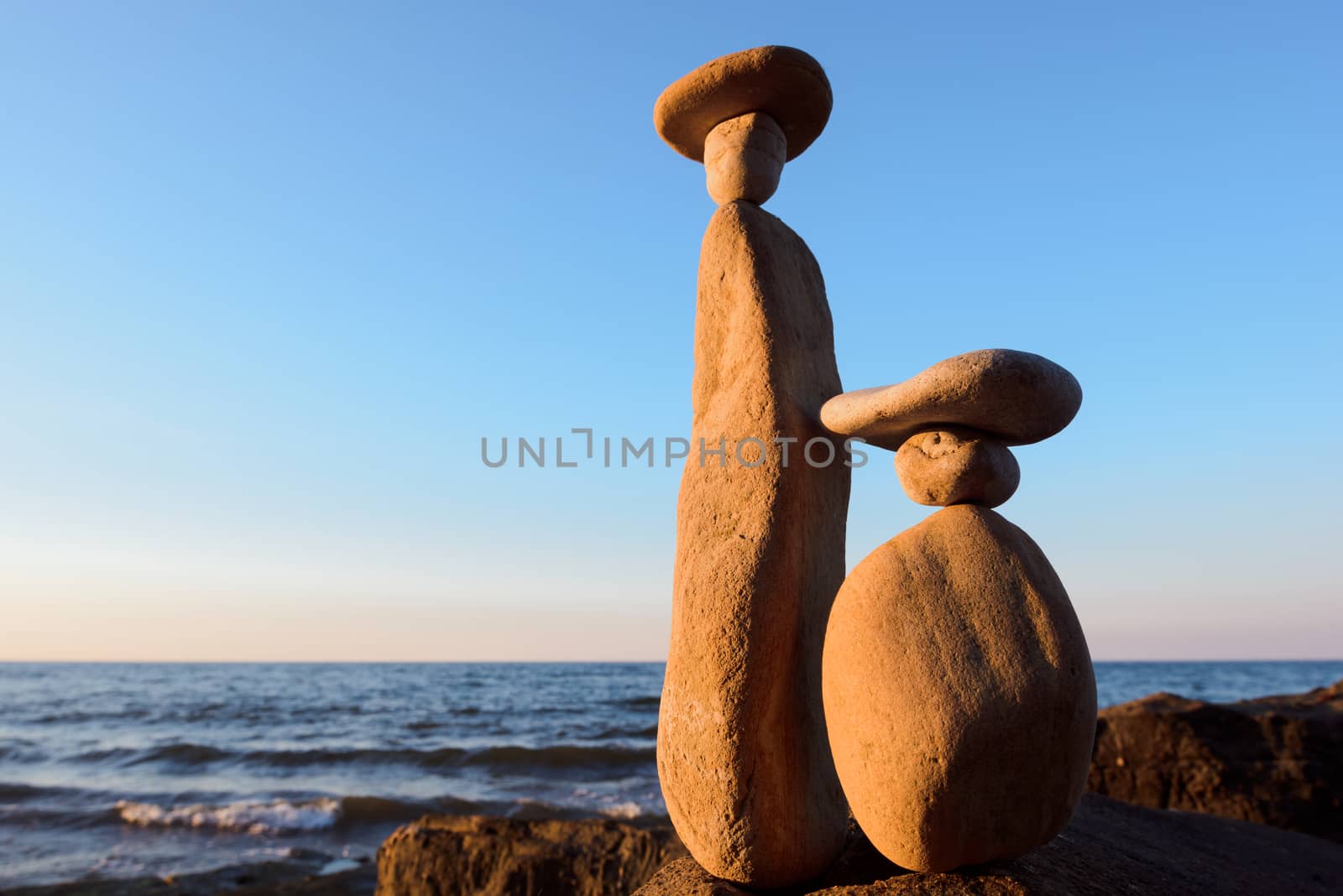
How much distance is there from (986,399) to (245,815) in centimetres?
1036

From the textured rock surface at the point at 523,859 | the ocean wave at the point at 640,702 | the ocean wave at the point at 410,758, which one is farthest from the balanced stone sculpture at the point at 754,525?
the ocean wave at the point at 640,702

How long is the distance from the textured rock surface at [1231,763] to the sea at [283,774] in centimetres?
504

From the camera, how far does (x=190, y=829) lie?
9.48m

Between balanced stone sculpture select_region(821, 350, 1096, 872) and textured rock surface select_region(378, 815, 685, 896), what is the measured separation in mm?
2957

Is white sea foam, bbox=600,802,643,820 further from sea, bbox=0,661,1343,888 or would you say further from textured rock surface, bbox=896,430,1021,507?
textured rock surface, bbox=896,430,1021,507

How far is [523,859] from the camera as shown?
5359 millimetres

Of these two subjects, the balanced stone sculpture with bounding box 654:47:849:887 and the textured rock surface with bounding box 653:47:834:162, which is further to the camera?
the textured rock surface with bounding box 653:47:834:162

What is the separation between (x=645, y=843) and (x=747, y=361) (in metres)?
3.61

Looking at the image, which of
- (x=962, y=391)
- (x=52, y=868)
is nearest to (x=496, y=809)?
(x=52, y=868)

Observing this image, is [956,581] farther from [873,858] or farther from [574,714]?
[574,714]

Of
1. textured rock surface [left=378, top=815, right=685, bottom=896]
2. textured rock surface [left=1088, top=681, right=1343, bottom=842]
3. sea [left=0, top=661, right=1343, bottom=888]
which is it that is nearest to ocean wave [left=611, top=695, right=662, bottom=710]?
sea [left=0, top=661, right=1343, bottom=888]

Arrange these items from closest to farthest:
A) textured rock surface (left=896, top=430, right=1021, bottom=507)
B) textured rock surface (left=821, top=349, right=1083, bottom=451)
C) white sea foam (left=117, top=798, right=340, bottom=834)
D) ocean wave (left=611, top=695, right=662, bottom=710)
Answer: textured rock surface (left=821, top=349, right=1083, bottom=451)
textured rock surface (left=896, top=430, right=1021, bottom=507)
white sea foam (left=117, top=798, right=340, bottom=834)
ocean wave (left=611, top=695, right=662, bottom=710)

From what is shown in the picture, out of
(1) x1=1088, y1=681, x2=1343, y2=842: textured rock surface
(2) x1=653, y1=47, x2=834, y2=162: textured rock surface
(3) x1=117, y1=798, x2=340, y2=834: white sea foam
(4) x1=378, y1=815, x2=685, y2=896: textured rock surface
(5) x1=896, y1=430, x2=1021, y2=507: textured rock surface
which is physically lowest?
Answer: (3) x1=117, y1=798, x2=340, y2=834: white sea foam

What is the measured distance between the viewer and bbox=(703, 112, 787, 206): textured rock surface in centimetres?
372
